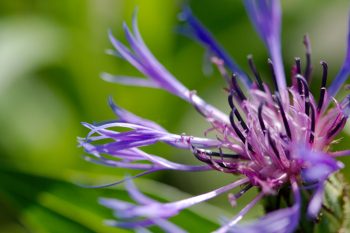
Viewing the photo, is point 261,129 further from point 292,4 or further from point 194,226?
point 292,4

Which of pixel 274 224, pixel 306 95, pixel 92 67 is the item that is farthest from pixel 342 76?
pixel 92 67

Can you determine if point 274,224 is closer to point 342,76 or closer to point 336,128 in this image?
point 336,128

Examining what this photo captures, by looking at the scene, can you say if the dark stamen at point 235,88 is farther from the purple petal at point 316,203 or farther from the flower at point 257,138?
the purple petal at point 316,203

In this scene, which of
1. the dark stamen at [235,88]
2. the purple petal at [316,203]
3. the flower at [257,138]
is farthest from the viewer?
the dark stamen at [235,88]

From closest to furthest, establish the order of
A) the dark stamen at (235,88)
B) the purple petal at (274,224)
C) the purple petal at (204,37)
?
the purple petal at (274,224) → the dark stamen at (235,88) → the purple petal at (204,37)

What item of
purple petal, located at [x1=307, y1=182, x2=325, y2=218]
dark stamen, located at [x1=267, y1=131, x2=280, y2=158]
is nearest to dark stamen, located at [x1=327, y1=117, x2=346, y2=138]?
dark stamen, located at [x1=267, y1=131, x2=280, y2=158]

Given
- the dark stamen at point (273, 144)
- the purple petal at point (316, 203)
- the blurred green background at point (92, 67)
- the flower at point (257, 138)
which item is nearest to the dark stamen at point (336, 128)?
the flower at point (257, 138)

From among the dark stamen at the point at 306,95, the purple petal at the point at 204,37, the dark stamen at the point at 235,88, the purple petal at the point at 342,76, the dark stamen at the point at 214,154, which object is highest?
the purple petal at the point at 204,37
